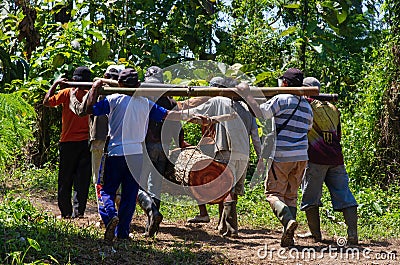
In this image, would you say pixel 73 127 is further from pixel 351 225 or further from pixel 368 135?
pixel 368 135

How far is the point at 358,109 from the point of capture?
1113cm

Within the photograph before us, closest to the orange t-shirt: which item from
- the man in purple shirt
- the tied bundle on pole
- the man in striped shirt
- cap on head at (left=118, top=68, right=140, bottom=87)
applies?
the tied bundle on pole

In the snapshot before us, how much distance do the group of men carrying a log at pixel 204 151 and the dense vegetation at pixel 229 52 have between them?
129 centimetres

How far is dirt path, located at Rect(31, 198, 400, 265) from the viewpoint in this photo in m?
5.95

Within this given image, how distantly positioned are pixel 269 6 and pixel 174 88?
695 cm

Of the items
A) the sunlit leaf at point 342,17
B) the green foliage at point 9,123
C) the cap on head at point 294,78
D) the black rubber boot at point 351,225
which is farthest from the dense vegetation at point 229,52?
the cap on head at point 294,78

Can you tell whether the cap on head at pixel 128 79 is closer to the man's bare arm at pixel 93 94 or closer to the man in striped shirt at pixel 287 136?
the man's bare arm at pixel 93 94

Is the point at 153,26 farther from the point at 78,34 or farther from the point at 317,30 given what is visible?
the point at 317,30

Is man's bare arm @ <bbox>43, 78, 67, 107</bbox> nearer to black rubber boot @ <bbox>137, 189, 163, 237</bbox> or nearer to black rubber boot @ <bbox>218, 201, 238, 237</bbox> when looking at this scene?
black rubber boot @ <bbox>137, 189, 163, 237</bbox>

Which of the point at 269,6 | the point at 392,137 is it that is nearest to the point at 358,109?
the point at 392,137

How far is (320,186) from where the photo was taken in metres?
7.07

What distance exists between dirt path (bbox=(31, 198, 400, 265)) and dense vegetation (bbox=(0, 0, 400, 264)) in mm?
1252

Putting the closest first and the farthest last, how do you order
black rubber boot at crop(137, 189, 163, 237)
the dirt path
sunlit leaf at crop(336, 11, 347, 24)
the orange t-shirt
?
1. the dirt path
2. black rubber boot at crop(137, 189, 163, 237)
3. the orange t-shirt
4. sunlit leaf at crop(336, 11, 347, 24)

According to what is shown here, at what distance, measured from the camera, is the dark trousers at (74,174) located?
25.2ft
